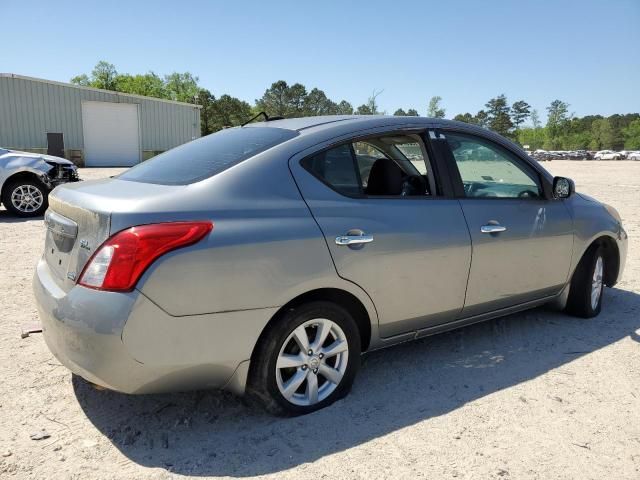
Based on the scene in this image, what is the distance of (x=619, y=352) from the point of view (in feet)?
12.4

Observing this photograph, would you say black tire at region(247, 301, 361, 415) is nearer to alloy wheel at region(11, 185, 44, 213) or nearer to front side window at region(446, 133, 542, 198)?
front side window at region(446, 133, 542, 198)

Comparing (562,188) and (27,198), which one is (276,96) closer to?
(27,198)

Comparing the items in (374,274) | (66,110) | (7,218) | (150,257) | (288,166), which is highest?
(66,110)

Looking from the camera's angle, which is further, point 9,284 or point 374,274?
point 9,284

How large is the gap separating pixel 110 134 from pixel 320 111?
188ft

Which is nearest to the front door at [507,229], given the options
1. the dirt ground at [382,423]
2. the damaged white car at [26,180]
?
the dirt ground at [382,423]

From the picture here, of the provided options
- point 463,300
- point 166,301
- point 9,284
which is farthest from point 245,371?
point 9,284

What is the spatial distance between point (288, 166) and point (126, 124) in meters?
32.9

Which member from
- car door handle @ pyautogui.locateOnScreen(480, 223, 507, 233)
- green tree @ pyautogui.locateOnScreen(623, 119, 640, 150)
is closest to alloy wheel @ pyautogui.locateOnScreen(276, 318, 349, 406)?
car door handle @ pyautogui.locateOnScreen(480, 223, 507, 233)

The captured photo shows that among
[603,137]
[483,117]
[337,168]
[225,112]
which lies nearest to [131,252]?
[337,168]

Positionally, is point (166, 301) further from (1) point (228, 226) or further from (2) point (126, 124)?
(2) point (126, 124)

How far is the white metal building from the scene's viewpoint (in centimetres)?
2811

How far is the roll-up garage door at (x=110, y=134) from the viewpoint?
30859 mm

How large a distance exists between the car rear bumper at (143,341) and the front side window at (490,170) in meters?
1.83
